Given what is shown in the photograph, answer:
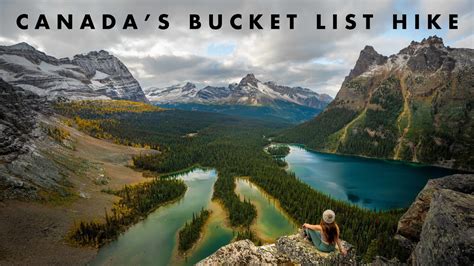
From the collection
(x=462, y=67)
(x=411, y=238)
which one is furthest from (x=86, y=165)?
(x=462, y=67)

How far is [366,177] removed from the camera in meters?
119

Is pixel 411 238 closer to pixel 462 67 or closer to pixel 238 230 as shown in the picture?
pixel 238 230

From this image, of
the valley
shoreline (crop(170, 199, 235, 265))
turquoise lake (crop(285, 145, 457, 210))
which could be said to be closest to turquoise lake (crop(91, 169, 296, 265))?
shoreline (crop(170, 199, 235, 265))

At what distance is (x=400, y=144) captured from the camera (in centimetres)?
16075

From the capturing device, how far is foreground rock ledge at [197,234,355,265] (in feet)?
46.1

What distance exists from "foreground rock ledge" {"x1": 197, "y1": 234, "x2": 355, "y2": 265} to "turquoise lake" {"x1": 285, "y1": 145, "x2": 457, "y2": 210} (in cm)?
7579

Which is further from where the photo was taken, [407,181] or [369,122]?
[369,122]

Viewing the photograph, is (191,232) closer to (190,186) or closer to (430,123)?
(190,186)

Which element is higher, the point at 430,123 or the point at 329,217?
the point at 329,217

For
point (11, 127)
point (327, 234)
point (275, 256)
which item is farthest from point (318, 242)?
point (11, 127)

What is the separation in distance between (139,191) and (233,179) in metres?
34.4

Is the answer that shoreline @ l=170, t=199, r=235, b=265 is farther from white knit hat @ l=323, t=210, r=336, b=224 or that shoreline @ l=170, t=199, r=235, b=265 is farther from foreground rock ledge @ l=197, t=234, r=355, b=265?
white knit hat @ l=323, t=210, r=336, b=224

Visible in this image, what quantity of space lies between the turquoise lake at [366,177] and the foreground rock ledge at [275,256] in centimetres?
7579

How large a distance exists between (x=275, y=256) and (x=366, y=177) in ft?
387
